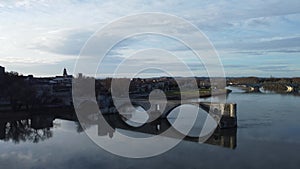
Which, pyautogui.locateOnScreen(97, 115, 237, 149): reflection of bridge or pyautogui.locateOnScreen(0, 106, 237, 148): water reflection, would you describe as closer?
pyautogui.locateOnScreen(97, 115, 237, 149): reflection of bridge

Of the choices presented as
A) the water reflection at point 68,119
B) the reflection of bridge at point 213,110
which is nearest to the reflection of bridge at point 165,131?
the water reflection at point 68,119

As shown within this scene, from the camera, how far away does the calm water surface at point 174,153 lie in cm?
662

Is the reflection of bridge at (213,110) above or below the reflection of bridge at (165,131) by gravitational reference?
above

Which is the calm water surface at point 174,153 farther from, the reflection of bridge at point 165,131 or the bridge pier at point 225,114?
the bridge pier at point 225,114

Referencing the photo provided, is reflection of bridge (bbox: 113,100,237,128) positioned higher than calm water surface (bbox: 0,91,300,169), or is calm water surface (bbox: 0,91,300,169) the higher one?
reflection of bridge (bbox: 113,100,237,128)

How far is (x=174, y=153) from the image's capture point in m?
7.56

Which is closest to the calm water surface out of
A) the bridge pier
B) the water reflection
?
the water reflection

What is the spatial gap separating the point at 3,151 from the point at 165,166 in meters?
4.22

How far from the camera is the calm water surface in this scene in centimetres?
662

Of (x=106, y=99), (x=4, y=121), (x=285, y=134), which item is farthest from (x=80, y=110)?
(x=285, y=134)

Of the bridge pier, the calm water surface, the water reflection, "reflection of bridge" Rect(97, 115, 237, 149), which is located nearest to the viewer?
the calm water surface

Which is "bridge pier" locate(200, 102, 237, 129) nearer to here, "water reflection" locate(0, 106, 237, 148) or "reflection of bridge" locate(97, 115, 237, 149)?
"reflection of bridge" locate(97, 115, 237, 149)

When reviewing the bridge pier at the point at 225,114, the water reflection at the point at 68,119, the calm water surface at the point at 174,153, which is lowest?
the calm water surface at the point at 174,153

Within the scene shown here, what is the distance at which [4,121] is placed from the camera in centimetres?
1267
